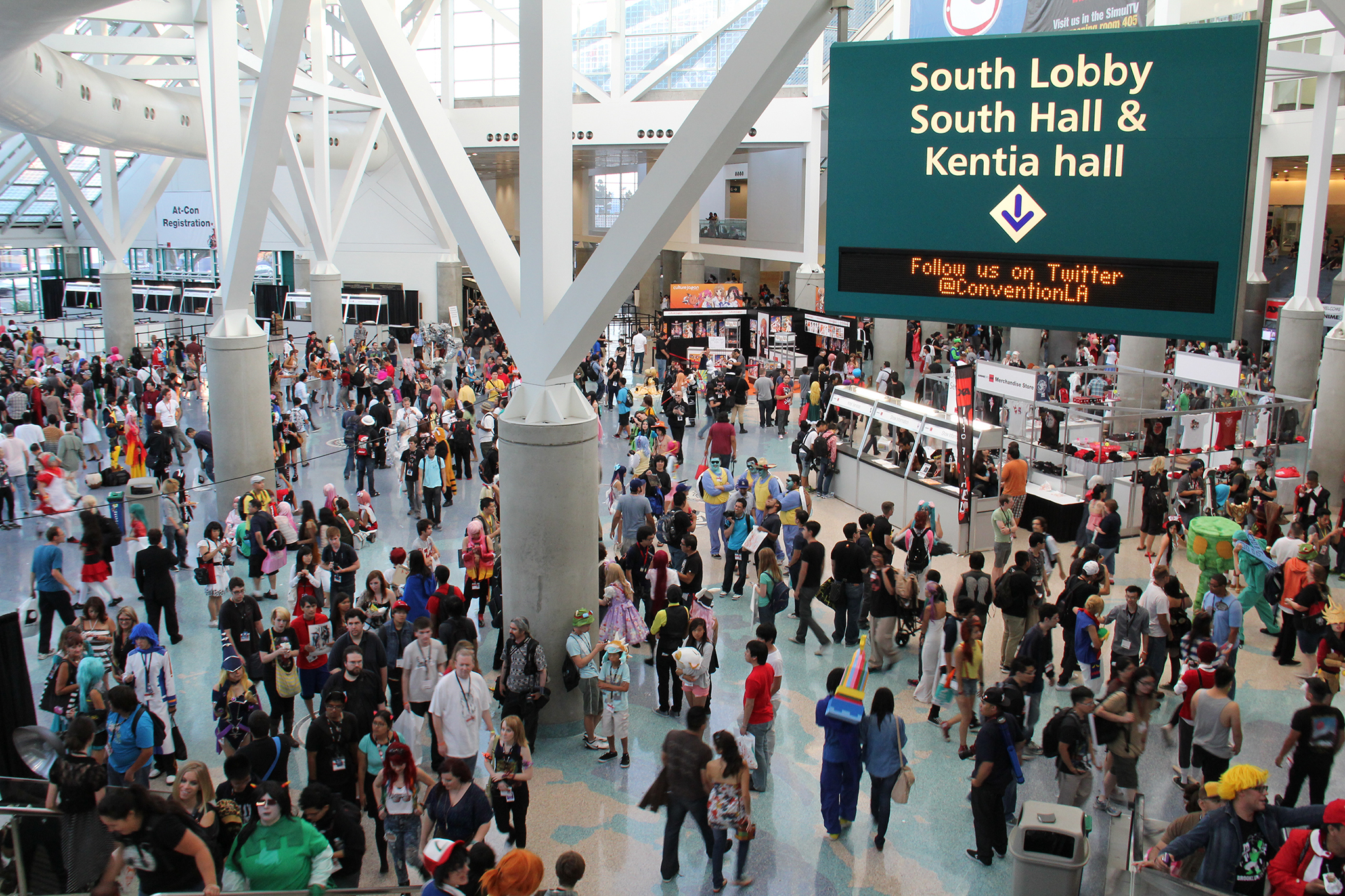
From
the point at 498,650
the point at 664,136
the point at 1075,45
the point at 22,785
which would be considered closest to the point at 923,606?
the point at 498,650

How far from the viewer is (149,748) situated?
6488mm

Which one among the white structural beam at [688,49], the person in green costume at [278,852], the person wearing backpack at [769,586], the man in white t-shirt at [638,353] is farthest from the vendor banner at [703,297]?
the person in green costume at [278,852]

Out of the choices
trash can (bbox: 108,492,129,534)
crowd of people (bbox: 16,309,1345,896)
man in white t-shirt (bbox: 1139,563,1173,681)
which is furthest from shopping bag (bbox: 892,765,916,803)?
trash can (bbox: 108,492,129,534)

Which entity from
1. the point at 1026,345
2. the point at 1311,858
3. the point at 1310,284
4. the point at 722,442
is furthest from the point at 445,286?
the point at 1311,858

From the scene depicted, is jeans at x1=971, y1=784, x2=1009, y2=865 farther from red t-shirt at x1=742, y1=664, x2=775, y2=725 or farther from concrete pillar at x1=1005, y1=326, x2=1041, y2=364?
concrete pillar at x1=1005, y1=326, x2=1041, y2=364

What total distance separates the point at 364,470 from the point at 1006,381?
33.0 feet

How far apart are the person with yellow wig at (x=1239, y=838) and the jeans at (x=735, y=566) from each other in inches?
230

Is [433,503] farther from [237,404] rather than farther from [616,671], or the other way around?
[616,671]

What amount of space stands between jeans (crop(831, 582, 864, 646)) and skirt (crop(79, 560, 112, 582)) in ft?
22.5

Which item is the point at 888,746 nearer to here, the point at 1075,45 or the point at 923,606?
the point at 923,606

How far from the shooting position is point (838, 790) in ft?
21.5

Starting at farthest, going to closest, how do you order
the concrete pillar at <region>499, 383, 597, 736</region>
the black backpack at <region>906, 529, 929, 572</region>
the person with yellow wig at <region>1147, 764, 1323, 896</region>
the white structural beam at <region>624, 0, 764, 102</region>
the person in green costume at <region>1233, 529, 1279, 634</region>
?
the white structural beam at <region>624, 0, 764, 102</region>
the black backpack at <region>906, 529, 929, 572</region>
the person in green costume at <region>1233, 529, 1279, 634</region>
the concrete pillar at <region>499, 383, 597, 736</region>
the person with yellow wig at <region>1147, 764, 1323, 896</region>

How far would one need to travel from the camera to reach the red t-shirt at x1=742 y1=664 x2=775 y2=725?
22.4ft

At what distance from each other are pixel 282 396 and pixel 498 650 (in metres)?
15.4
